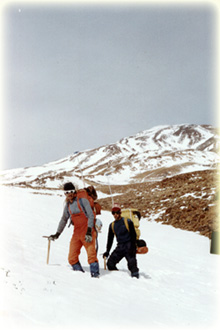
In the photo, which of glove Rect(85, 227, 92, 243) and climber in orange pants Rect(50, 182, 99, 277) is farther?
climber in orange pants Rect(50, 182, 99, 277)

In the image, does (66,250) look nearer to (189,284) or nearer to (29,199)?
(189,284)

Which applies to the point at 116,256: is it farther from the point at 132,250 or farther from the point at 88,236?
the point at 88,236

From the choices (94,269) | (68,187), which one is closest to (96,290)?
(94,269)

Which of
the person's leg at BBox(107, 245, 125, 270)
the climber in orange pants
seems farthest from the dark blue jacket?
the climber in orange pants

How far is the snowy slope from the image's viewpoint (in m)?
4.20

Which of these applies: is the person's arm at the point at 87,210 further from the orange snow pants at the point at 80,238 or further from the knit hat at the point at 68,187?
the knit hat at the point at 68,187

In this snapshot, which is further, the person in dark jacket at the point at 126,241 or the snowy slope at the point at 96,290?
the person in dark jacket at the point at 126,241

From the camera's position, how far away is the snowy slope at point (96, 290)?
4.20 metres

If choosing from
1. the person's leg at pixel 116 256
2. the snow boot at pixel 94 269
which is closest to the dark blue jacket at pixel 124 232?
the person's leg at pixel 116 256

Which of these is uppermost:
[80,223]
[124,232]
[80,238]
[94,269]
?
[80,223]

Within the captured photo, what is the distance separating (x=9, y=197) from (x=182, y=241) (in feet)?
27.5

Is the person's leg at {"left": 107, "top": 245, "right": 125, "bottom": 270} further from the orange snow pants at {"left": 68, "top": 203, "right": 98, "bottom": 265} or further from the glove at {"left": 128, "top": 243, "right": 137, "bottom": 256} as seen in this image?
the orange snow pants at {"left": 68, "top": 203, "right": 98, "bottom": 265}

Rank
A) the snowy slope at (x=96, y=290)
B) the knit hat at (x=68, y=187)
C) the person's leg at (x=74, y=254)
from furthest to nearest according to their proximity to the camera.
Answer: the person's leg at (x=74, y=254) → the knit hat at (x=68, y=187) → the snowy slope at (x=96, y=290)

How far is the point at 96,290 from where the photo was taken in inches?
232
